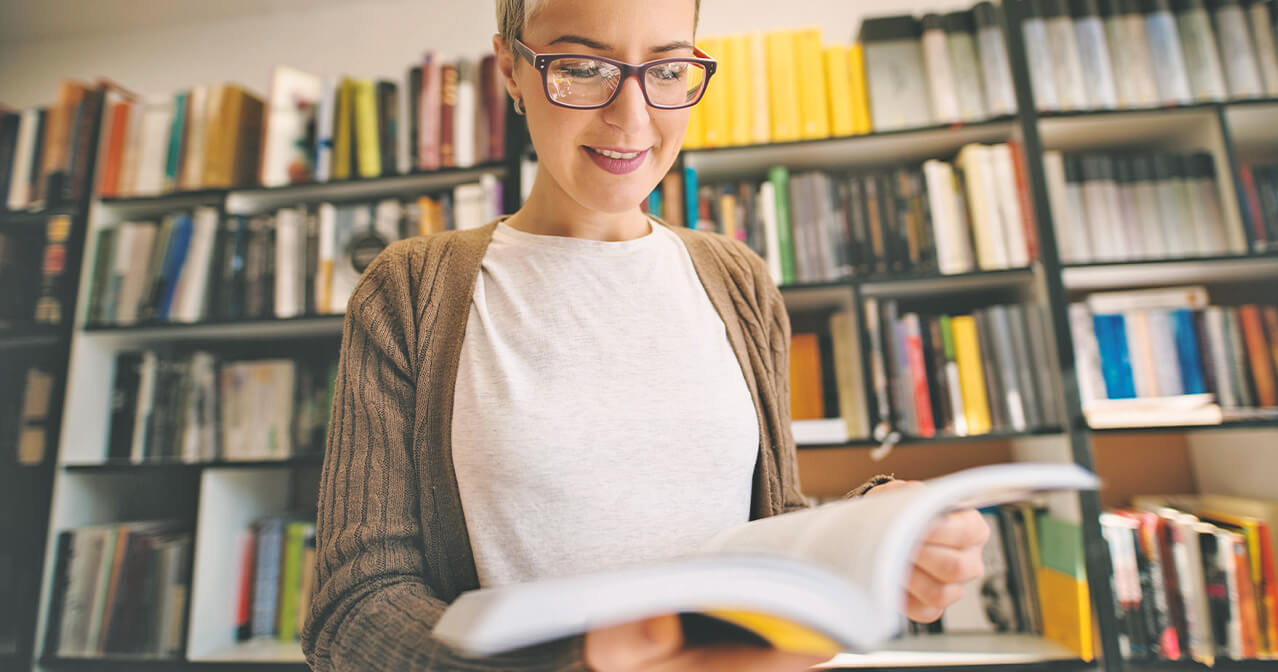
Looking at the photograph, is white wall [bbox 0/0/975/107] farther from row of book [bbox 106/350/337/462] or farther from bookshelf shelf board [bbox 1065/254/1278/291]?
bookshelf shelf board [bbox 1065/254/1278/291]

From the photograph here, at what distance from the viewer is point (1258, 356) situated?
4.63ft

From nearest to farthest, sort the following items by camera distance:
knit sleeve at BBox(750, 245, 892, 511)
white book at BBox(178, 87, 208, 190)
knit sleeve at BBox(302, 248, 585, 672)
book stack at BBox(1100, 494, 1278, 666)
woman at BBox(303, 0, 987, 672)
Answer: knit sleeve at BBox(302, 248, 585, 672) → woman at BBox(303, 0, 987, 672) → knit sleeve at BBox(750, 245, 892, 511) → book stack at BBox(1100, 494, 1278, 666) → white book at BBox(178, 87, 208, 190)

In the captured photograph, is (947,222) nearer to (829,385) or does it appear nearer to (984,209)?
(984,209)

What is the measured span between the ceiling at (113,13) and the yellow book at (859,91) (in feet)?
5.60

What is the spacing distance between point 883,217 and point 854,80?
0.38 meters

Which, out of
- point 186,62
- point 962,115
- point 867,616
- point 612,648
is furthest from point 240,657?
point 962,115

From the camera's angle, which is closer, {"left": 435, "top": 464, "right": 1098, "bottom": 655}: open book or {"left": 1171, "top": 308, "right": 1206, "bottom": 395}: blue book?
{"left": 435, "top": 464, "right": 1098, "bottom": 655}: open book

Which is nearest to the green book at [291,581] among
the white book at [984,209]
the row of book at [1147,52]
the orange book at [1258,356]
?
the white book at [984,209]

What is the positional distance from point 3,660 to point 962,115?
277cm

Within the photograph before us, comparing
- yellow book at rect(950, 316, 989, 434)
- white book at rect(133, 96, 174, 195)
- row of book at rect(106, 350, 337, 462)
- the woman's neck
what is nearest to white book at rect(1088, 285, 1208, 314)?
yellow book at rect(950, 316, 989, 434)

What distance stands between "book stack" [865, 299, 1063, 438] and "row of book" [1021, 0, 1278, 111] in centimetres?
56

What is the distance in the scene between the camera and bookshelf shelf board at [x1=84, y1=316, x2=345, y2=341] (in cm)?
163

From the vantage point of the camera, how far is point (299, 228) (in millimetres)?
1688

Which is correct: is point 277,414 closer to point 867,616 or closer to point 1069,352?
point 867,616
